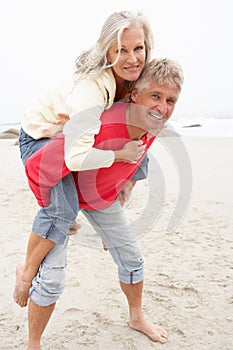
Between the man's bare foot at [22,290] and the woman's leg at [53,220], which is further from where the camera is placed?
the man's bare foot at [22,290]

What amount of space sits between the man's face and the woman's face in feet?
0.27

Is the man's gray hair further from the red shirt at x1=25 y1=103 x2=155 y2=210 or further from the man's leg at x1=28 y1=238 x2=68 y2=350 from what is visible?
the man's leg at x1=28 y1=238 x2=68 y2=350

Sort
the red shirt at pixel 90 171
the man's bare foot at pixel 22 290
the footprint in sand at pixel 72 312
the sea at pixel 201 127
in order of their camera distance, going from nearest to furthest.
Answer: the red shirt at pixel 90 171
the man's bare foot at pixel 22 290
the footprint in sand at pixel 72 312
the sea at pixel 201 127

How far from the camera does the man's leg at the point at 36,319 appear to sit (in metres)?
1.86

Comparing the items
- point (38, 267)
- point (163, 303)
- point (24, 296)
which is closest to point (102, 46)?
point (38, 267)

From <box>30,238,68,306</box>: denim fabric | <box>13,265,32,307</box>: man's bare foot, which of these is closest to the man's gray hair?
<box>30,238,68,306</box>: denim fabric

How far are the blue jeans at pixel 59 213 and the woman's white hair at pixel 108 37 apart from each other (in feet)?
1.14

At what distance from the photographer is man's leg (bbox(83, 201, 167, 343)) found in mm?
2041

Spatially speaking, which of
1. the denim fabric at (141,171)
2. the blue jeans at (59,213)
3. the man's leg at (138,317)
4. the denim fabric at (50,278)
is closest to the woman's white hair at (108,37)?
the blue jeans at (59,213)

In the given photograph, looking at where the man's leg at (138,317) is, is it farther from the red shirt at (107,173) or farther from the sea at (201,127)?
the sea at (201,127)

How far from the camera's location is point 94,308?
7.91 feet

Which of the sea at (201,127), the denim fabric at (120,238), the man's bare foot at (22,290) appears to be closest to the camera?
the man's bare foot at (22,290)

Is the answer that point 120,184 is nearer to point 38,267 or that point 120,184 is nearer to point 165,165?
point 38,267

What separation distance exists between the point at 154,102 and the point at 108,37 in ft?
1.01
